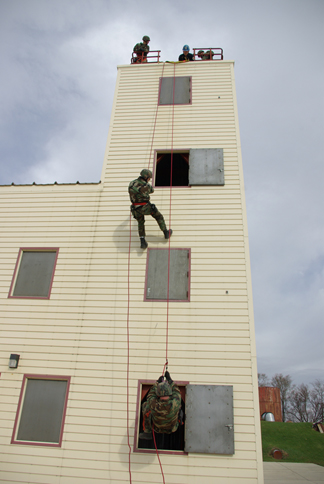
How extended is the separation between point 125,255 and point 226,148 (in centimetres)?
445

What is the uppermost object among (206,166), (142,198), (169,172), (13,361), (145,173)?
(169,172)

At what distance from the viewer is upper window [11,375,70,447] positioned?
6488 mm

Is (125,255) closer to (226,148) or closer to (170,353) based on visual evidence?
(170,353)

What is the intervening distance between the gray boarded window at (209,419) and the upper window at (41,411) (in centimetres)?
266

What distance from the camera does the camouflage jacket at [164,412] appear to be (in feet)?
17.8

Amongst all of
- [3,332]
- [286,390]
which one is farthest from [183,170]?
[286,390]

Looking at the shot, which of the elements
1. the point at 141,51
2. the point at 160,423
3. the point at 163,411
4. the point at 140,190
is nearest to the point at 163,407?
the point at 163,411

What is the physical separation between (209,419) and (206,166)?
637cm

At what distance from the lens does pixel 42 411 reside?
6.68m

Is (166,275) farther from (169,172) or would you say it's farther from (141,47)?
(141,47)

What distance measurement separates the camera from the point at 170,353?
6.84 m

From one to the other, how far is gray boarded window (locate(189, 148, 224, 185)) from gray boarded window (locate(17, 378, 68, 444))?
20.2 ft

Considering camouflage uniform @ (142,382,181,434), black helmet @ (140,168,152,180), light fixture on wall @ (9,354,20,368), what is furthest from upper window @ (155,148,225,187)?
light fixture on wall @ (9,354,20,368)

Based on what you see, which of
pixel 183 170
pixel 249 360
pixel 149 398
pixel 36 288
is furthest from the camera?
pixel 183 170
